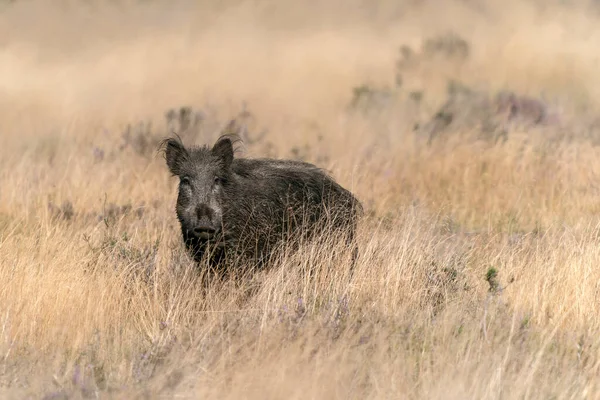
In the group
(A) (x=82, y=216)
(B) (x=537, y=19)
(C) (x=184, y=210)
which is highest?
(B) (x=537, y=19)

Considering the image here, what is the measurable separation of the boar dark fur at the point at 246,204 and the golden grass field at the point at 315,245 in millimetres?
232

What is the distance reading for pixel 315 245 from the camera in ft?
25.8

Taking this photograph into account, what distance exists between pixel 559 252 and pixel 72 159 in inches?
272

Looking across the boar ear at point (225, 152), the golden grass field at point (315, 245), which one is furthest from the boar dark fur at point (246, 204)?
the golden grass field at point (315, 245)

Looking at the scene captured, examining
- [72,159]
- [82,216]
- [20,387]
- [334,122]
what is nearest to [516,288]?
[20,387]

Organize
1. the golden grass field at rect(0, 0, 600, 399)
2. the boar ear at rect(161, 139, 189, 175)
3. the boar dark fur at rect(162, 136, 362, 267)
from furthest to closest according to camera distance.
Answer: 1. the boar ear at rect(161, 139, 189, 175)
2. the boar dark fur at rect(162, 136, 362, 267)
3. the golden grass field at rect(0, 0, 600, 399)

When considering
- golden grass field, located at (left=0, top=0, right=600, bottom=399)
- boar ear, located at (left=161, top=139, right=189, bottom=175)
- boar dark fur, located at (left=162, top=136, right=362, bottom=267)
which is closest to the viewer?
golden grass field, located at (left=0, top=0, right=600, bottom=399)

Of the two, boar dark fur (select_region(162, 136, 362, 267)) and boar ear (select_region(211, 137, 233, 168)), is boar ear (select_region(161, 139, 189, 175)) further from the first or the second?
boar ear (select_region(211, 137, 233, 168))

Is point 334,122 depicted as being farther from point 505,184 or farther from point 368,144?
point 505,184

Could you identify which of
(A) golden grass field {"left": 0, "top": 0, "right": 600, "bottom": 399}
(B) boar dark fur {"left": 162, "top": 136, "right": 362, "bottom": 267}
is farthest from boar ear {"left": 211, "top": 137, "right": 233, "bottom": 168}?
(A) golden grass field {"left": 0, "top": 0, "right": 600, "bottom": 399}

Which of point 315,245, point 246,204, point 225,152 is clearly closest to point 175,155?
point 225,152

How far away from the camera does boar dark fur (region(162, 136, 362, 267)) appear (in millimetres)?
7586

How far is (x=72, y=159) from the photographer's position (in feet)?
42.7

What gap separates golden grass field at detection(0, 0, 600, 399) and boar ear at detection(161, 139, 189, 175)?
683 millimetres
